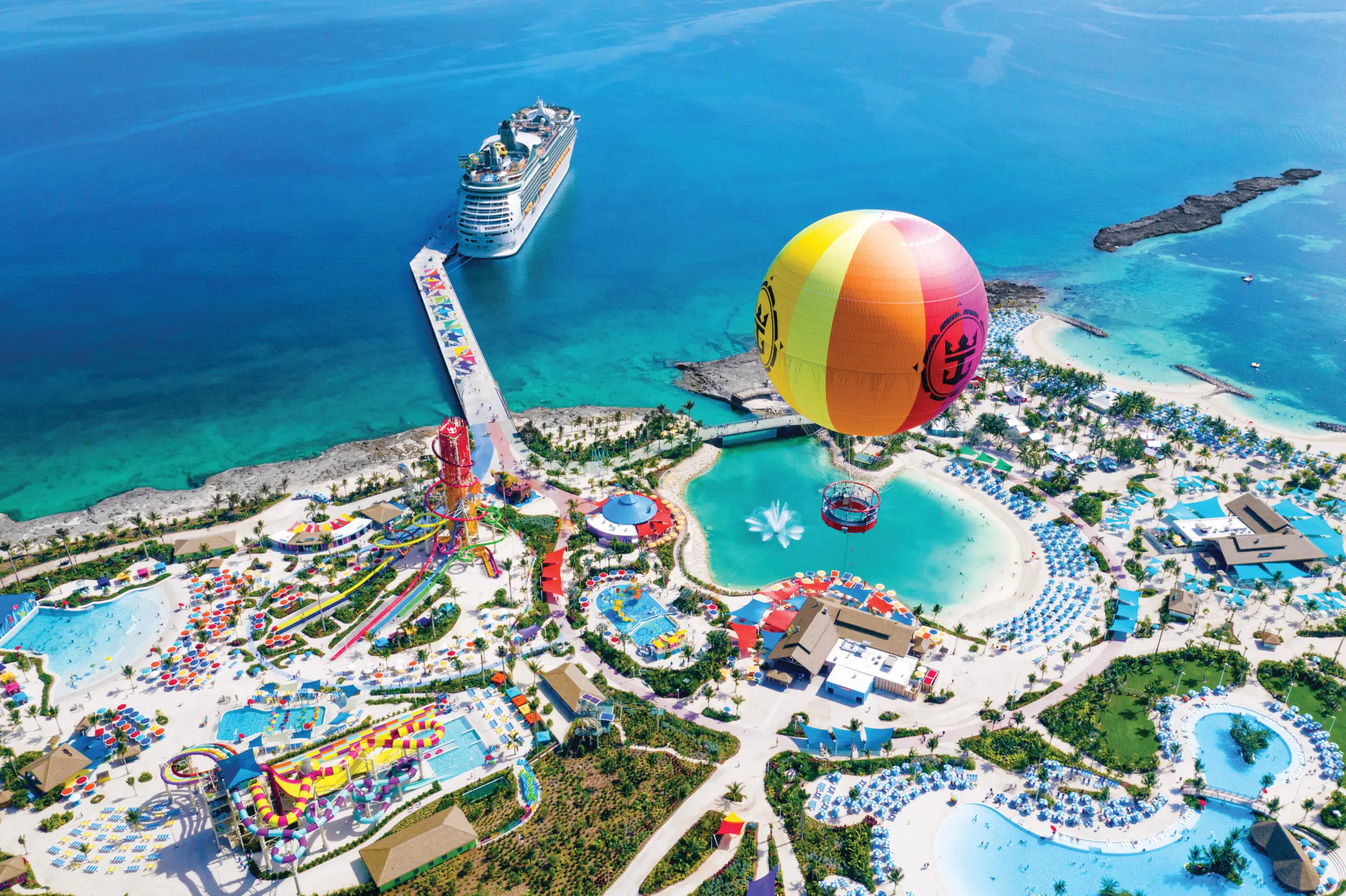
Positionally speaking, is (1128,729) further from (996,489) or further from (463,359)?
(463,359)

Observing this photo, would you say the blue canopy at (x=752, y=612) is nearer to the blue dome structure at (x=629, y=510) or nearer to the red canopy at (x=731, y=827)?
the blue dome structure at (x=629, y=510)

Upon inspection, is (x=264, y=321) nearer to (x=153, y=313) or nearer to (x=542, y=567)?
(x=153, y=313)

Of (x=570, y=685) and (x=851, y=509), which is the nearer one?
(x=570, y=685)

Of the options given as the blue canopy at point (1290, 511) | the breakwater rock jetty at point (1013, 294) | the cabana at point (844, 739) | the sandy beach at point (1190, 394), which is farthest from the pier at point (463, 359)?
the blue canopy at point (1290, 511)

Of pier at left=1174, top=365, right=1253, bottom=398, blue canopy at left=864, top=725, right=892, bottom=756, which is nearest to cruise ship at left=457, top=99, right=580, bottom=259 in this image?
pier at left=1174, top=365, right=1253, bottom=398

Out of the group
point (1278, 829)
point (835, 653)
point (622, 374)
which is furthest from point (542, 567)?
point (1278, 829)

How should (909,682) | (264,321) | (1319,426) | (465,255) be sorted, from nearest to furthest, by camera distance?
(909,682) < (1319,426) < (264,321) < (465,255)

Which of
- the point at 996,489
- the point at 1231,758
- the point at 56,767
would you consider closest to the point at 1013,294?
the point at 996,489
